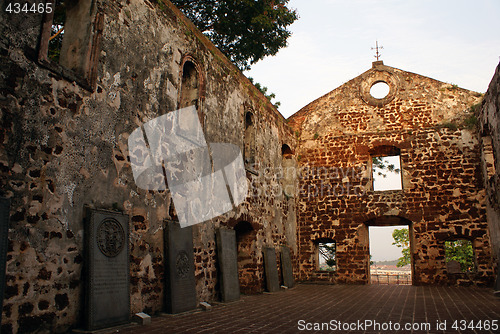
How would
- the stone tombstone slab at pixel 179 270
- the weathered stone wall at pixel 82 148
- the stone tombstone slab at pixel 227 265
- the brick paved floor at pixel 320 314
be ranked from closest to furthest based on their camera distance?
1. the weathered stone wall at pixel 82 148
2. the brick paved floor at pixel 320 314
3. the stone tombstone slab at pixel 179 270
4. the stone tombstone slab at pixel 227 265

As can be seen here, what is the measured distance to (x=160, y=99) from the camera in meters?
6.67

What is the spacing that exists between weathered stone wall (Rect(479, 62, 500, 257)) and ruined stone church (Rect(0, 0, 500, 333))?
0.10 meters

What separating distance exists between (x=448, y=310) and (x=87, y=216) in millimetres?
5813

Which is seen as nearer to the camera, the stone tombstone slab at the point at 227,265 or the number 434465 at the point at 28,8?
the number 434465 at the point at 28,8

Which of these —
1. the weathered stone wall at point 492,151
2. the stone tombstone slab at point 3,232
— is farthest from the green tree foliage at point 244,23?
the stone tombstone slab at point 3,232

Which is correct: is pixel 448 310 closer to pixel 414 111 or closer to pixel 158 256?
pixel 158 256

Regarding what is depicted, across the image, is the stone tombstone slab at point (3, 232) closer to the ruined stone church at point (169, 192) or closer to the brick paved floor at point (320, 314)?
the ruined stone church at point (169, 192)

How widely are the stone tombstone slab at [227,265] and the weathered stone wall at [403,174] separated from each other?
553 cm

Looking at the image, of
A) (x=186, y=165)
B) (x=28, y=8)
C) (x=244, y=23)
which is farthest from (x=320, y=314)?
(x=244, y=23)

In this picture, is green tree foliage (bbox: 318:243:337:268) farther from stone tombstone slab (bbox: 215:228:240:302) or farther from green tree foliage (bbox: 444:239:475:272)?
stone tombstone slab (bbox: 215:228:240:302)

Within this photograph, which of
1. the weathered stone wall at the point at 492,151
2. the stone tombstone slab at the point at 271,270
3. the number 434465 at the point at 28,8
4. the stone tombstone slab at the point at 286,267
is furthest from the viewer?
the stone tombstone slab at the point at 286,267

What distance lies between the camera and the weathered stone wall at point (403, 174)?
12.0 metres

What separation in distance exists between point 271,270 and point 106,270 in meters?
6.16

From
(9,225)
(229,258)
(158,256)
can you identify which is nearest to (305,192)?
(229,258)
